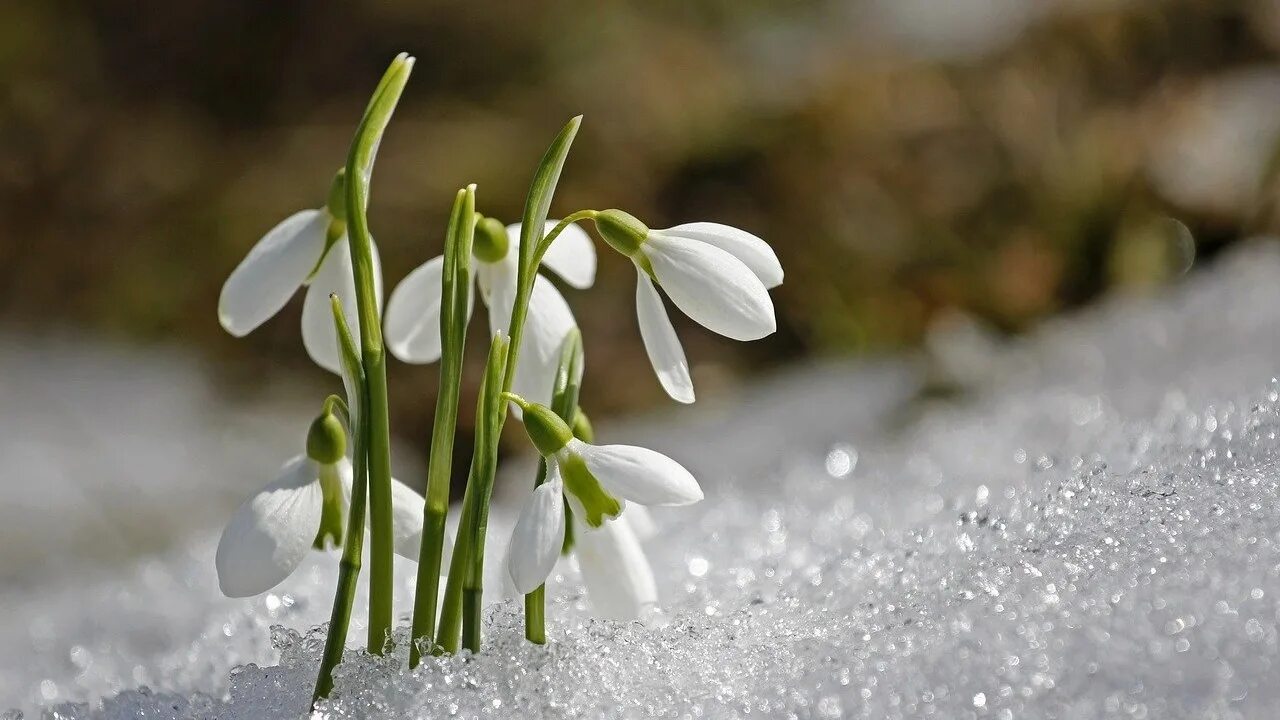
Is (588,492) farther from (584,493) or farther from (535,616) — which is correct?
(535,616)

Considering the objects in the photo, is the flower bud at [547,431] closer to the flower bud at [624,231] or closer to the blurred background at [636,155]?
the flower bud at [624,231]

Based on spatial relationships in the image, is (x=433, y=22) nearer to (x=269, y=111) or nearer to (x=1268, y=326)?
(x=269, y=111)

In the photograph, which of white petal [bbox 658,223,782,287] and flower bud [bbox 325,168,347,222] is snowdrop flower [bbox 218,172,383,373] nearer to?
flower bud [bbox 325,168,347,222]

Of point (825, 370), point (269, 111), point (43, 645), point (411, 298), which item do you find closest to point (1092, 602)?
point (411, 298)

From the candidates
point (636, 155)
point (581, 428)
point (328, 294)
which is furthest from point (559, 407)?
point (636, 155)

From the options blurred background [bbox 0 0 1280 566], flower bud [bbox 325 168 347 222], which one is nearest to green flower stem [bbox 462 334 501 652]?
flower bud [bbox 325 168 347 222]

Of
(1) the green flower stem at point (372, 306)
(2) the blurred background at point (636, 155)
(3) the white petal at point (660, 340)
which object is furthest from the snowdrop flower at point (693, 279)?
(2) the blurred background at point (636, 155)
